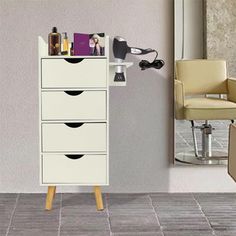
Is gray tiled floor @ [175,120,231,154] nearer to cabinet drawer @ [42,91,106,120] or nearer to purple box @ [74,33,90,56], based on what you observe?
cabinet drawer @ [42,91,106,120]

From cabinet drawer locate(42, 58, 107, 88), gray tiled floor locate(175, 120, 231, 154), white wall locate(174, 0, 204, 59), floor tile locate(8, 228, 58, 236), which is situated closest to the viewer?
floor tile locate(8, 228, 58, 236)

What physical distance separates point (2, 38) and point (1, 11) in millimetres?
176

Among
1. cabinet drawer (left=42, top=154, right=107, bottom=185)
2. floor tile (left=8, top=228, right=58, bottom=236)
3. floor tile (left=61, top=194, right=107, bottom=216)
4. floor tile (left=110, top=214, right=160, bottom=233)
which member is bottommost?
floor tile (left=8, top=228, right=58, bottom=236)

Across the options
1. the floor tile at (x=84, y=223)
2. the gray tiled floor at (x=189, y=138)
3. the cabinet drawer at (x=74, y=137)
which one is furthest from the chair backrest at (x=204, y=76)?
the floor tile at (x=84, y=223)

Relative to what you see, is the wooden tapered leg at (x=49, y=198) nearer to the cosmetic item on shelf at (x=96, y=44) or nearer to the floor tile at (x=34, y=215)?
the floor tile at (x=34, y=215)

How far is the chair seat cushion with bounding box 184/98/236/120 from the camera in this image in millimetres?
3990

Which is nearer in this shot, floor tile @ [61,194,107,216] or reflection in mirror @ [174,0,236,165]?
floor tile @ [61,194,107,216]

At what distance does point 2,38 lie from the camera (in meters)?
4.00

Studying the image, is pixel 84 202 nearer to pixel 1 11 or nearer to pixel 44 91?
pixel 44 91

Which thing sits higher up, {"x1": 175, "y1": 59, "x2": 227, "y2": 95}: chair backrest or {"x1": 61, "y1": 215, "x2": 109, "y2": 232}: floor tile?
{"x1": 175, "y1": 59, "x2": 227, "y2": 95}: chair backrest

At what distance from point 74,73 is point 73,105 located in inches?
7.6

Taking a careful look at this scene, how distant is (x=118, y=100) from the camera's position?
410 cm

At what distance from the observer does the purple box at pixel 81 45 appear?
144 inches

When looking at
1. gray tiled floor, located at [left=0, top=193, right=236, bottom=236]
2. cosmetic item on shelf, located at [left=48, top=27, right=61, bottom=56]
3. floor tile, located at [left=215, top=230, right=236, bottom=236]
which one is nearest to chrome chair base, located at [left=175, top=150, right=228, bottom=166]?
gray tiled floor, located at [left=0, top=193, right=236, bottom=236]
